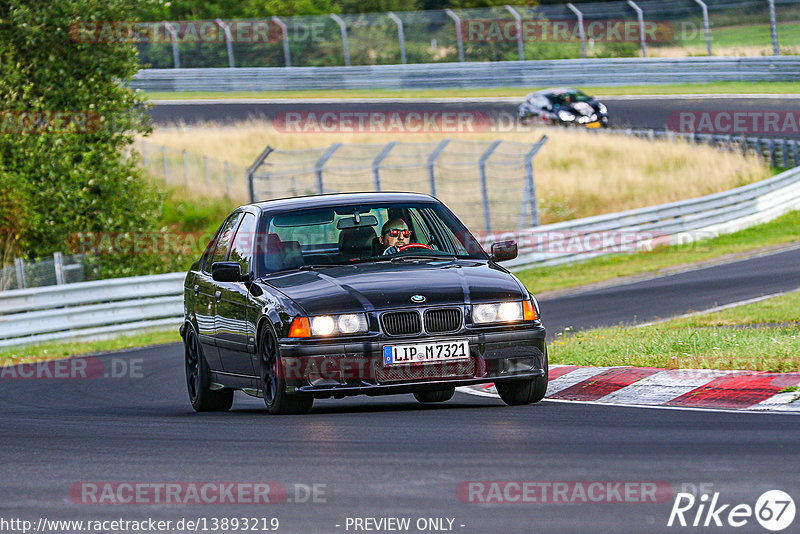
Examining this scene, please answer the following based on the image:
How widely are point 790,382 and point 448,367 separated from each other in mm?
2176

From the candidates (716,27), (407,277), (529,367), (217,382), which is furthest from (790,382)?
(716,27)

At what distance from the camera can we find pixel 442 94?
49.7 metres

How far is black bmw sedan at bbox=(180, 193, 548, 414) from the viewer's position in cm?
858

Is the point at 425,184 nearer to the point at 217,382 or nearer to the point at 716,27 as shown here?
the point at 716,27

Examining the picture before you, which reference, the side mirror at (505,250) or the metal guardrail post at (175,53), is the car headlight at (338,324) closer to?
the side mirror at (505,250)

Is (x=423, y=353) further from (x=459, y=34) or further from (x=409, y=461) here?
(x=459, y=34)

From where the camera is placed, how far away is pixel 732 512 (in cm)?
527

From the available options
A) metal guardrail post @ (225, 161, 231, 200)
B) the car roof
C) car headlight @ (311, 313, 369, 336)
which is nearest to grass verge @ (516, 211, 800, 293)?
metal guardrail post @ (225, 161, 231, 200)

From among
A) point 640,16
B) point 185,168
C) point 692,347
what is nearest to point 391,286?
point 692,347

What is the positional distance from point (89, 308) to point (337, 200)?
485 inches

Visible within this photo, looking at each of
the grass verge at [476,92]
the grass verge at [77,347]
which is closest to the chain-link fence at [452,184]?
the grass verge at [77,347]

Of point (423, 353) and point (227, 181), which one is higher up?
point (423, 353)

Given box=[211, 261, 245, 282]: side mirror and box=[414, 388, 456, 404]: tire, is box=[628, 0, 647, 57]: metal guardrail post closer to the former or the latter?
box=[414, 388, 456, 404]: tire

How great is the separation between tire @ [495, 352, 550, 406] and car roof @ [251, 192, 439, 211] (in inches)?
67.9
